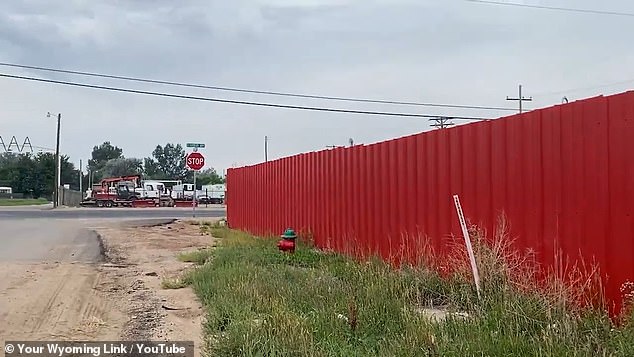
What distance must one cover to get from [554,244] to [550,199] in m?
0.44

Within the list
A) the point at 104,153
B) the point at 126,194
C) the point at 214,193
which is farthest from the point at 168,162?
the point at 126,194

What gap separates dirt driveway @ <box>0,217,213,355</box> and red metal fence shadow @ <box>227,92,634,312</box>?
3165 mm

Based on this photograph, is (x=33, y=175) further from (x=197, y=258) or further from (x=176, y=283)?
(x=176, y=283)

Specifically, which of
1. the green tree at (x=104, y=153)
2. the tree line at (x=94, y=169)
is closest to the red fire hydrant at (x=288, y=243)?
the tree line at (x=94, y=169)

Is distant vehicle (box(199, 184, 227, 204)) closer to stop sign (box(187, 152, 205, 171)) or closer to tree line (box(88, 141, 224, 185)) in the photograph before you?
tree line (box(88, 141, 224, 185))

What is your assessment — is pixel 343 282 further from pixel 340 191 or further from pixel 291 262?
pixel 340 191

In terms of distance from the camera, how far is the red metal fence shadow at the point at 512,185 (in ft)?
19.3

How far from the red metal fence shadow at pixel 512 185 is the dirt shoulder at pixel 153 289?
3.10 m

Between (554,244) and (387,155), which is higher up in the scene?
(387,155)

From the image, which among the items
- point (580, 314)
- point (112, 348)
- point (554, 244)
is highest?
point (554, 244)

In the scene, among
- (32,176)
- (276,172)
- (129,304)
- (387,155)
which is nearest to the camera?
(129,304)

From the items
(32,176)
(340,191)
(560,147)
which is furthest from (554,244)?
(32,176)

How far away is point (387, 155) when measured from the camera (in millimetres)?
10672

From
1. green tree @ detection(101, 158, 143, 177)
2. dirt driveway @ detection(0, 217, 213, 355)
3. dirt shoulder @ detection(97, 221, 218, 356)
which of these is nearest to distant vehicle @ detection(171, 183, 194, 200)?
dirt shoulder @ detection(97, 221, 218, 356)
